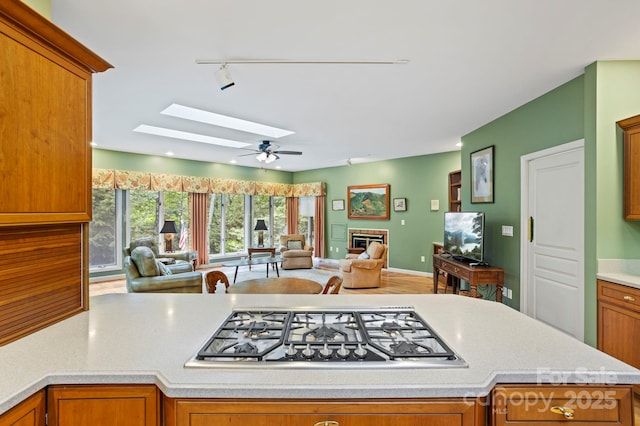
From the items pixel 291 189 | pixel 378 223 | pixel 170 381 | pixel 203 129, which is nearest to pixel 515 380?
pixel 170 381

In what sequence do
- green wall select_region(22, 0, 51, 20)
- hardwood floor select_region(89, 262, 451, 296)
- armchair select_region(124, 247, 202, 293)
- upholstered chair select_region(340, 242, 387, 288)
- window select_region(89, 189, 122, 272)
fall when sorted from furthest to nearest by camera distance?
window select_region(89, 189, 122, 272) → upholstered chair select_region(340, 242, 387, 288) → hardwood floor select_region(89, 262, 451, 296) → armchair select_region(124, 247, 202, 293) → green wall select_region(22, 0, 51, 20)

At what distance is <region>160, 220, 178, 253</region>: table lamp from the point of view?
611 centimetres

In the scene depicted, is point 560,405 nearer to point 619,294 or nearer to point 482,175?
point 619,294

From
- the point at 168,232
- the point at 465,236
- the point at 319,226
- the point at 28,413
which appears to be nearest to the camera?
the point at 28,413

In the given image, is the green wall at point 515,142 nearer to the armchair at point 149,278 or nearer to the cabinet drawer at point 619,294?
the cabinet drawer at point 619,294

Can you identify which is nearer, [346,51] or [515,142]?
[346,51]

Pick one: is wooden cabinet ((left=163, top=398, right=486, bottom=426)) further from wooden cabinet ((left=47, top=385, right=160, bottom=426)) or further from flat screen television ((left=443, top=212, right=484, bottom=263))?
flat screen television ((left=443, top=212, right=484, bottom=263))

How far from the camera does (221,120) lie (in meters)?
4.34

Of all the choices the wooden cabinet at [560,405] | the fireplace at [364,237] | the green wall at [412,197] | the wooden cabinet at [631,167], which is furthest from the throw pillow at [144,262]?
the green wall at [412,197]

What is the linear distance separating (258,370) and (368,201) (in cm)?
703

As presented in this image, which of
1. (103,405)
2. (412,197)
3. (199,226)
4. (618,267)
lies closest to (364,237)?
(412,197)

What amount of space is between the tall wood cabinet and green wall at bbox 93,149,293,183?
546cm

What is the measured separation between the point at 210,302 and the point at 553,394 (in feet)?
5.01

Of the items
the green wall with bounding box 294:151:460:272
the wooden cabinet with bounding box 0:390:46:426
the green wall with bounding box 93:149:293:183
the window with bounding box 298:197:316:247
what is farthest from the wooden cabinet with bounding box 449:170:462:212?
the wooden cabinet with bounding box 0:390:46:426
